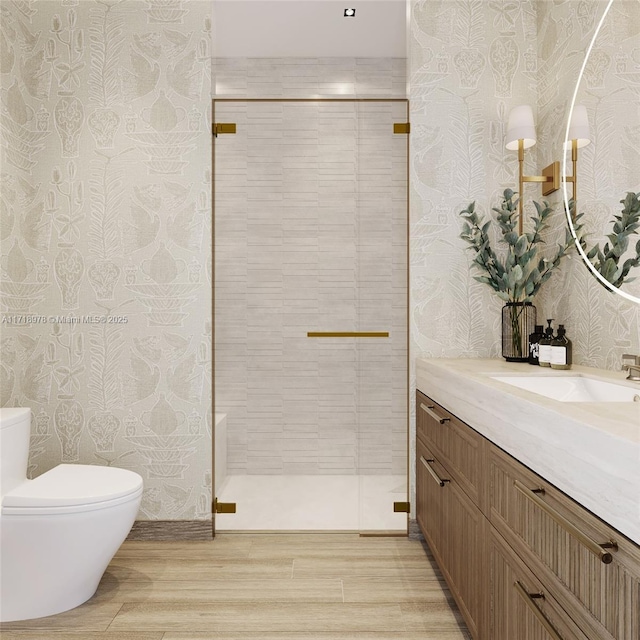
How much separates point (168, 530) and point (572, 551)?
2000mm

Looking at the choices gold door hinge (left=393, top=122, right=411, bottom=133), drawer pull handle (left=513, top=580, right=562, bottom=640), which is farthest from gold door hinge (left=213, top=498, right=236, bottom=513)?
gold door hinge (left=393, top=122, right=411, bottom=133)

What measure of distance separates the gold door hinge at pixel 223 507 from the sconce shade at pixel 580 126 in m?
2.17

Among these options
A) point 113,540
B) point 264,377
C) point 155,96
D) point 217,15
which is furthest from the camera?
point 264,377

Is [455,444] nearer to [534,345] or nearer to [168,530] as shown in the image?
[534,345]

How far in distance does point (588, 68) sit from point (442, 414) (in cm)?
136

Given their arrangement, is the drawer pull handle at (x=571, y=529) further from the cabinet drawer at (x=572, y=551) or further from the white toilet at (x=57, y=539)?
the white toilet at (x=57, y=539)

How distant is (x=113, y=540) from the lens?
187cm

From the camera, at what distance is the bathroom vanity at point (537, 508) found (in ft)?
2.62

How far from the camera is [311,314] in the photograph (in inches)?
118

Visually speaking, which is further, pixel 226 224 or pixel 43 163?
pixel 226 224

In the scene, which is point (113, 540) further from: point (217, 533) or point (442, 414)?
point (442, 414)

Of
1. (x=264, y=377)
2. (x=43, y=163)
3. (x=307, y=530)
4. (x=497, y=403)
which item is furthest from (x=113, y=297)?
(x=497, y=403)

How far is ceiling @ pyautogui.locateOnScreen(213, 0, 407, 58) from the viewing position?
2740 millimetres

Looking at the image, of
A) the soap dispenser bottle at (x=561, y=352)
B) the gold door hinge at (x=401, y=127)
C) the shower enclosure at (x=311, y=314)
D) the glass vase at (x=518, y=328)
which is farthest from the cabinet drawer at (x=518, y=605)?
the gold door hinge at (x=401, y=127)
